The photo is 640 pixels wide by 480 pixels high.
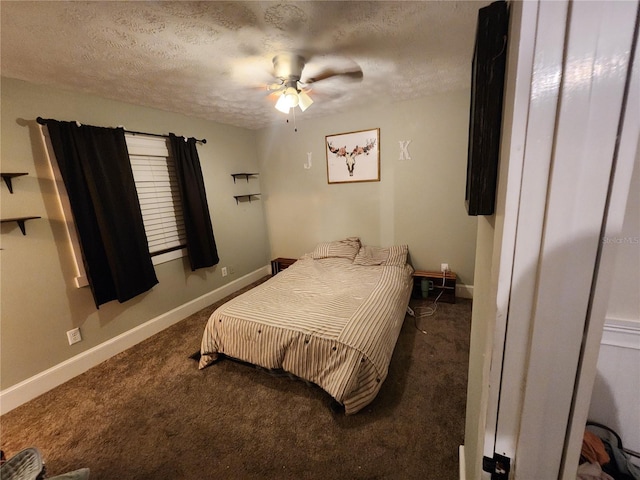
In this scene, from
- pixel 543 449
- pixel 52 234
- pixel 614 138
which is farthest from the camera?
pixel 52 234

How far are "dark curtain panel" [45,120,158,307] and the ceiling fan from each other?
1.60m

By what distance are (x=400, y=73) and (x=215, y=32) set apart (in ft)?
4.94

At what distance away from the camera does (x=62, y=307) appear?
A: 213 centimetres

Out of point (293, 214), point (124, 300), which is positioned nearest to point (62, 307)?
point (124, 300)

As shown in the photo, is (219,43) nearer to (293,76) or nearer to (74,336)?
(293,76)

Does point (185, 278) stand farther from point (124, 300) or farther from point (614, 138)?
point (614, 138)

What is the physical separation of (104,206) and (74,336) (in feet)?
3.82

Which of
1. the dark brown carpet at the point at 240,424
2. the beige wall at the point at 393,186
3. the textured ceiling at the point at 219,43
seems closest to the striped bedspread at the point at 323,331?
the dark brown carpet at the point at 240,424

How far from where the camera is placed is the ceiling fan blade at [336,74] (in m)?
2.05

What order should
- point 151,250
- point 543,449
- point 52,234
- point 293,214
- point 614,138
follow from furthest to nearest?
point 293,214, point 151,250, point 52,234, point 543,449, point 614,138

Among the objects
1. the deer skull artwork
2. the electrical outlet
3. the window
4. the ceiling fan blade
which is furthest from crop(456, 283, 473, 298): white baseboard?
the electrical outlet

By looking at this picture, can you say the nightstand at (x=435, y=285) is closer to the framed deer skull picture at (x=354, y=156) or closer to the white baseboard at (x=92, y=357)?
the framed deer skull picture at (x=354, y=156)

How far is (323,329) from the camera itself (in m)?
1.79

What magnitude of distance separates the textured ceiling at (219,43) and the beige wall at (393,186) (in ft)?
1.89
